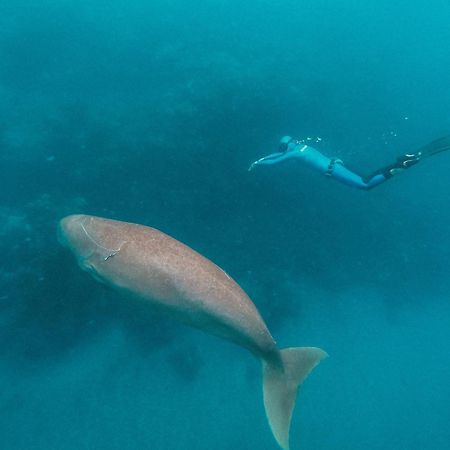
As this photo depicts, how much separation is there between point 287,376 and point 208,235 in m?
9.10

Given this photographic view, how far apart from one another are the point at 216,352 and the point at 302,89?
695 inches

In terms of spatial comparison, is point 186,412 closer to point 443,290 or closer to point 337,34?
point 443,290

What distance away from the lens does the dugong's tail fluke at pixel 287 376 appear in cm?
746

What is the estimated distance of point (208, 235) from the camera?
53.1 feet

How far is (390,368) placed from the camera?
15.8 metres

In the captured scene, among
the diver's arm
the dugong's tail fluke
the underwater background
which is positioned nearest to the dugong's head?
the dugong's tail fluke

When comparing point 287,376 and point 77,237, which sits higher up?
point 77,237

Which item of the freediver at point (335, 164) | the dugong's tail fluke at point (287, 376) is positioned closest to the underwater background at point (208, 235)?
the freediver at point (335, 164)

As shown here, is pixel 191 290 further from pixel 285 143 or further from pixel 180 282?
pixel 285 143

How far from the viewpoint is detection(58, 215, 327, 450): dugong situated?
6691 millimetres

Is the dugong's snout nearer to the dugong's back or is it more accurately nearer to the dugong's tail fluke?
the dugong's back

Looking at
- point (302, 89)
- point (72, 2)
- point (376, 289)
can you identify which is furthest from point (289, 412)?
point (72, 2)

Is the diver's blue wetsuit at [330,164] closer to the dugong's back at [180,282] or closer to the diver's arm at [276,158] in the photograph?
the diver's arm at [276,158]

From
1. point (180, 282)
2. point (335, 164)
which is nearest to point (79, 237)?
point (180, 282)
